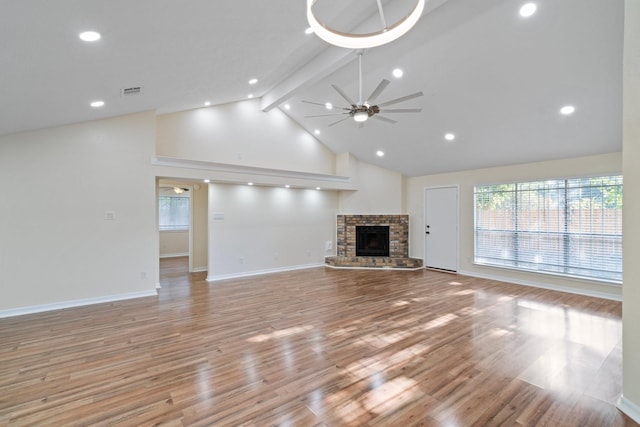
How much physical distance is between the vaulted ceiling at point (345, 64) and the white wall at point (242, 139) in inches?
21.5

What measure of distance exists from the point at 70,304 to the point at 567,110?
8.10 metres

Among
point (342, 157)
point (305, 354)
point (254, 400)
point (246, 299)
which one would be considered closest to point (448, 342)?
point (305, 354)

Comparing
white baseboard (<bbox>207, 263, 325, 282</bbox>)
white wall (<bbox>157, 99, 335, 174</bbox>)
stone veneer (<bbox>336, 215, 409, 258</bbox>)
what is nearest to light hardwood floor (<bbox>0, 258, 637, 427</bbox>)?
white baseboard (<bbox>207, 263, 325, 282</bbox>)

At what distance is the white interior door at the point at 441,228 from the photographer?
7.11 meters

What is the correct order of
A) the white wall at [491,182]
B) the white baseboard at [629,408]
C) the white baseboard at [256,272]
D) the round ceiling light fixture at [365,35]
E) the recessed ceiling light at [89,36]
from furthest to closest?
the white baseboard at [256,272], the white wall at [491,182], the recessed ceiling light at [89,36], the white baseboard at [629,408], the round ceiling light fixture at [365,35]

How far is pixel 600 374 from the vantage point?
259 centimetres

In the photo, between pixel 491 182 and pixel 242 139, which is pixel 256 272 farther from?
pixel 491 182

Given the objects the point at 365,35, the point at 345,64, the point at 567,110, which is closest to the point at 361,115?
the point at 345,64

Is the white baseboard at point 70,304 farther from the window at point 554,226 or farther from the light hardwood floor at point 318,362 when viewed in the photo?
the window at point 554,226

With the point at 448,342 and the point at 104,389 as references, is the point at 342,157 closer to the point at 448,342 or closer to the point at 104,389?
the point at 448,342

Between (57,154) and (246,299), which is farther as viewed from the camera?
(246,299)

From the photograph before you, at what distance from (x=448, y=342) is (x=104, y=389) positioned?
3.35m

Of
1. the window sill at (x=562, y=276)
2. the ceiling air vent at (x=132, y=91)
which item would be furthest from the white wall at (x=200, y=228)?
the window sill at (x=562, y=276)

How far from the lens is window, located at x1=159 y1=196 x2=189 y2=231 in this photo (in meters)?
9.88
